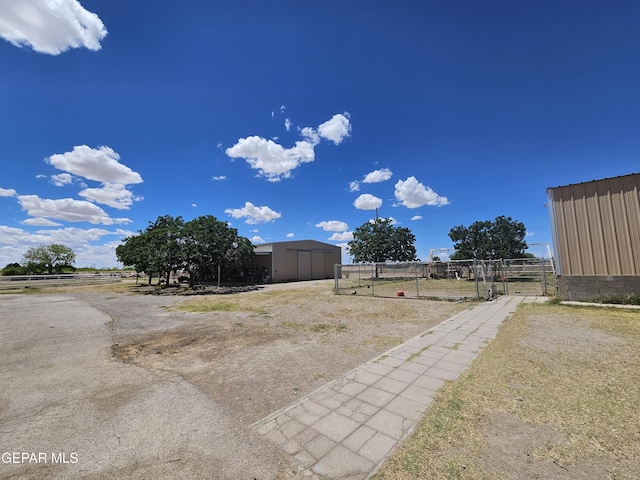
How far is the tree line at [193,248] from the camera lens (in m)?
21.0

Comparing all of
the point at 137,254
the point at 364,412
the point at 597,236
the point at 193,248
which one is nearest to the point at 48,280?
the point at 137,254

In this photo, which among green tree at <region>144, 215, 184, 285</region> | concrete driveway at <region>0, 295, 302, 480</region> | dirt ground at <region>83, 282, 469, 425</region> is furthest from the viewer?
green tree at <region>144, 215, 184, 285</region>

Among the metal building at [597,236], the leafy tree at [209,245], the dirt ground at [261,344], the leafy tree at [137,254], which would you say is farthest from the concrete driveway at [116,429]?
the leafy tree at [137,254]

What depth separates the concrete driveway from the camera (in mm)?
2396

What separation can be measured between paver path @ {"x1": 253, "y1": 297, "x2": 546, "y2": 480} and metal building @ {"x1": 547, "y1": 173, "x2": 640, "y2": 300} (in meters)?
8.26

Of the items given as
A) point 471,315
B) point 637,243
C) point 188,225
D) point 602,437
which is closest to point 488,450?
point 602,437

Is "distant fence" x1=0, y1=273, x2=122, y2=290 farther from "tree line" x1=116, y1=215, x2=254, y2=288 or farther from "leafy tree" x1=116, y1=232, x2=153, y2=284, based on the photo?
"tree line" x1=116, y1=215, x2=254, y2=288

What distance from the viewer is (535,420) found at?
2977 millimetres

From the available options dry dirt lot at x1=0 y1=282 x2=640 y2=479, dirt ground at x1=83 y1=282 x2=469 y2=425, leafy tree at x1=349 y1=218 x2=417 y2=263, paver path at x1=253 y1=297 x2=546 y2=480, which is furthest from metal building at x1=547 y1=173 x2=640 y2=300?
leafy tree at x1=349 y1=218 x2=417 y2=263

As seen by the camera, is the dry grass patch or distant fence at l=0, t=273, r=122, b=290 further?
distant fence at l=0, t=273, r=122, b=290

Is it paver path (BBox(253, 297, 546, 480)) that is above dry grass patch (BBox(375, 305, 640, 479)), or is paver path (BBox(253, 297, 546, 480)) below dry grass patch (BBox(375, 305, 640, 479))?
below

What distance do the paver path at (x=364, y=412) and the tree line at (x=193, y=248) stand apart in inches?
753

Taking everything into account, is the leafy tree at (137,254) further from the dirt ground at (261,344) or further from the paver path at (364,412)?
the paver path at (364,412)

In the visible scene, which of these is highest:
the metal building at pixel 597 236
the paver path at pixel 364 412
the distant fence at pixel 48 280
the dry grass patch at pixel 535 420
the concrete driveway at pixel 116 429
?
the metal building at pixel 597 236
